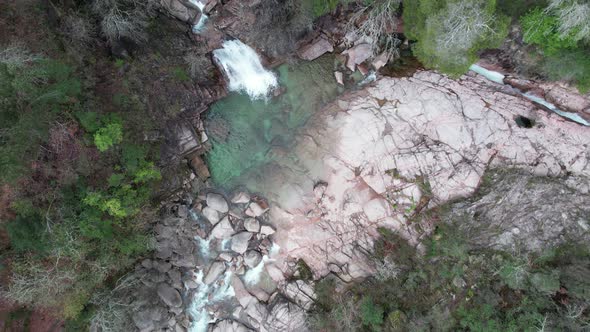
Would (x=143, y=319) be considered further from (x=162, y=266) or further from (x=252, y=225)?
(x=252, y=225)

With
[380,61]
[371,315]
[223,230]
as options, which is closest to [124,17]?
[223,230]

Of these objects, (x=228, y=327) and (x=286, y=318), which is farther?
(x=228, y=327)

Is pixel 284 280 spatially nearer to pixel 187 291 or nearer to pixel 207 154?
pixel 187 291

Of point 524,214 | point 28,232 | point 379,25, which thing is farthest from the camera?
point 379,25

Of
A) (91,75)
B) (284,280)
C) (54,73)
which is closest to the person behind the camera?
(54,73)

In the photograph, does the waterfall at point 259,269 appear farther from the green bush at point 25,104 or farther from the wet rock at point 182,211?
the green bush at point 25,104

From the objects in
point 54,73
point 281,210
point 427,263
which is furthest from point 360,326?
point 54,73
